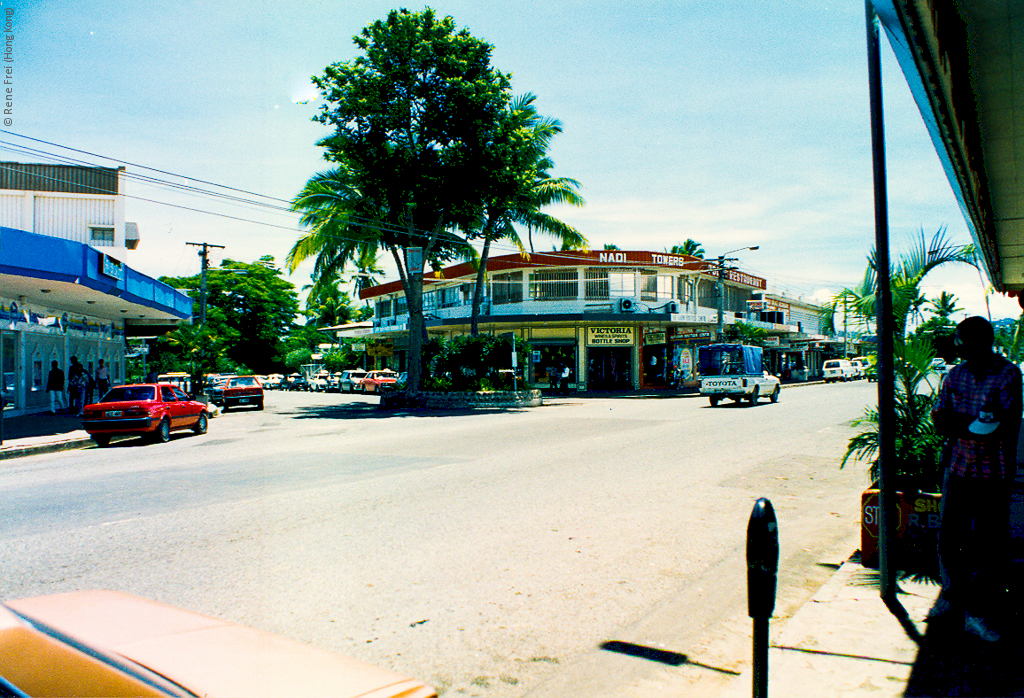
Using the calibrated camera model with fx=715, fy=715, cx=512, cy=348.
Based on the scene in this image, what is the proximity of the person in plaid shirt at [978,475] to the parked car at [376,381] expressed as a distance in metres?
40.9

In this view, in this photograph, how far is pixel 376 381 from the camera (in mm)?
44719

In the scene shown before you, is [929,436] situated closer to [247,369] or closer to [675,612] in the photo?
[675,612]

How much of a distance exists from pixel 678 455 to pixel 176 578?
8581 mm

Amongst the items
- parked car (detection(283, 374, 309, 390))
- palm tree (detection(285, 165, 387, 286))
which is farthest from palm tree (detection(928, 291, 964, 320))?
parked car (detection(283, 374, 309, 390))

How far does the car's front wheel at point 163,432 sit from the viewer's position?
1670 centimetres

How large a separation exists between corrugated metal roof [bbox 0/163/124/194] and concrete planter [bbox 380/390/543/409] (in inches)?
705

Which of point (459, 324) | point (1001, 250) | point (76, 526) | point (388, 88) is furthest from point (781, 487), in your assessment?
point (459, 324)

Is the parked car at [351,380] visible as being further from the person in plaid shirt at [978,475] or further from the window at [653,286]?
the person in plaid shirt at [978,475]

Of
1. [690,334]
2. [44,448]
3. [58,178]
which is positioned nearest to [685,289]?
[690,334]

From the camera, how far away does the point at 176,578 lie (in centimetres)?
533

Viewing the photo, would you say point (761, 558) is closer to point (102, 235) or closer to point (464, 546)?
point (464, 546)


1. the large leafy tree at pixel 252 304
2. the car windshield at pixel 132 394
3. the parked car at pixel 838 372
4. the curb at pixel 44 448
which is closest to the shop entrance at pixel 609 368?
the parked car at pixel 838 372

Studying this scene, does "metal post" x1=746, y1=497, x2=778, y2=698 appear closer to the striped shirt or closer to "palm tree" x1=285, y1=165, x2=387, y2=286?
the striped shirt

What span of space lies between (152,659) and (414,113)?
25.6 m
